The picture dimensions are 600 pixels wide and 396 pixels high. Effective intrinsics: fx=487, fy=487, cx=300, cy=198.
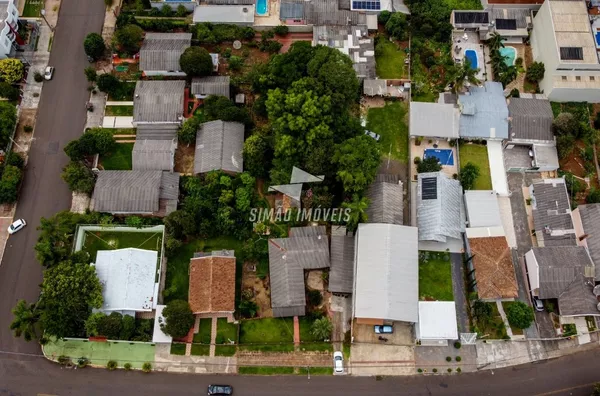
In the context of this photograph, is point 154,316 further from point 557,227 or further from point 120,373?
point 557,227

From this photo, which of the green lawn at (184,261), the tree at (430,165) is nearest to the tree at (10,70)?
the green lawn at (184,261)

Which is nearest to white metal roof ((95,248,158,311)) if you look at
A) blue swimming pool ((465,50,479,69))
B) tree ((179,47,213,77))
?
tree ((179,47,213,77))

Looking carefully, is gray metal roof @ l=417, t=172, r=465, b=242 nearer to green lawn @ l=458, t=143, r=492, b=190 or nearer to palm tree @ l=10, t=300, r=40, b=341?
green lawn @ l=458, t=143, r=492, b=190

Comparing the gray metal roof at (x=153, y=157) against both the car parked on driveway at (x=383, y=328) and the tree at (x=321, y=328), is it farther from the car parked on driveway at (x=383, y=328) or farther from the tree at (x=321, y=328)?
the car parked on driveway at (x=383, y=328)

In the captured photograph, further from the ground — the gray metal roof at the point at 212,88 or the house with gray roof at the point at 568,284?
the gray metal roof at the point at 212,88

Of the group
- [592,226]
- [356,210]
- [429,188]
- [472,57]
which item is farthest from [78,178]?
[592,226]

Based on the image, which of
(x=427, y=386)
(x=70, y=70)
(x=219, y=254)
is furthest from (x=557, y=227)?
(x=70, y=70)

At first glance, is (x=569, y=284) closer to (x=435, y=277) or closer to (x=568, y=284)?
(x=568, y=284)
